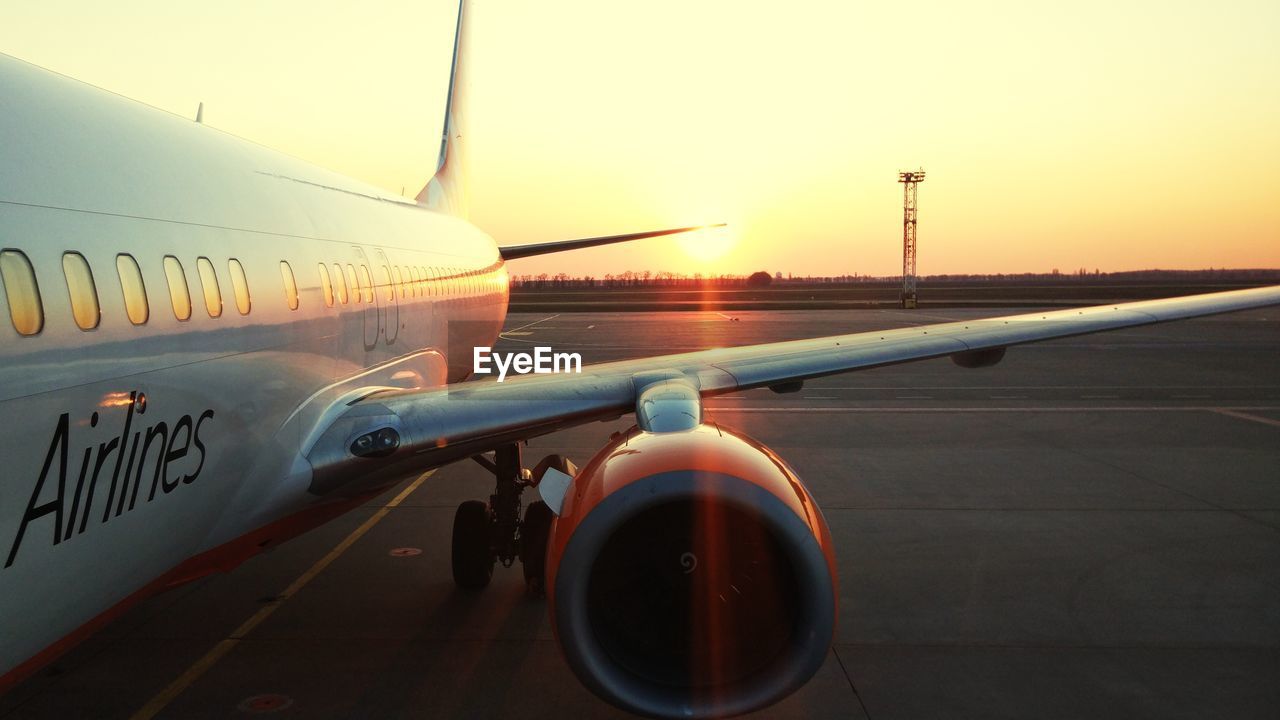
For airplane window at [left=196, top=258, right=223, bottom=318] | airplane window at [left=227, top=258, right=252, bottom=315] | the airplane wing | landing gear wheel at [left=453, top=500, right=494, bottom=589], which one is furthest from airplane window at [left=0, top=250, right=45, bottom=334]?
landing gear wheel at [left=453, top=500, right=494, bottom=589]

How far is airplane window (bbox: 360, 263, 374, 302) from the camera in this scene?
26.4 ft

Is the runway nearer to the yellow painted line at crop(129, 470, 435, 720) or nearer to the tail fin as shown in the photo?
the yellow painted line at crop(129, 470, 435, 720)

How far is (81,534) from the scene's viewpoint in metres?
3.83

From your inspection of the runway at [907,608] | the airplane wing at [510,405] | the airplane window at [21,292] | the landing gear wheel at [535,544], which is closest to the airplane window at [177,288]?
the airplane window at [21,292]

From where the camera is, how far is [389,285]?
29.0ft

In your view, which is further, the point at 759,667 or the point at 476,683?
the point at 476,683

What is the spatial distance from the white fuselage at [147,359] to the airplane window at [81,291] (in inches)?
1.0

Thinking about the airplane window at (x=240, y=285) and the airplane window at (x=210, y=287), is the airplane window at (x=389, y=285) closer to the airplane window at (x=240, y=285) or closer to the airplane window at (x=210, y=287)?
the airplane window at (x=240, y=285)

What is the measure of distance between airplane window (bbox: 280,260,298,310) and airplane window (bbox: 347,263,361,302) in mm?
1231

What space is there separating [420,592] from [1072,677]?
513 centimetres

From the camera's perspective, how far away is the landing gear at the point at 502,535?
826 centimetres

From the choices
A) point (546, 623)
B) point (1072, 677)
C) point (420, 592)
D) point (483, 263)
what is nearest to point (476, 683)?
point (546, 623)

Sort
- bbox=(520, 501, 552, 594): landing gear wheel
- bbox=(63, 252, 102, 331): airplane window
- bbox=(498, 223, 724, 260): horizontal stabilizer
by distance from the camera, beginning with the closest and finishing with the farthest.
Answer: bbox=(63, 252, 102, 331): airplane window, bbox=(520, 501, 552, 594): landing gear wheel, bbox=(498, 223, 724, 260): horizontal stabilizer

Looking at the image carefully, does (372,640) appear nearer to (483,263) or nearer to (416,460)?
(416,460)
